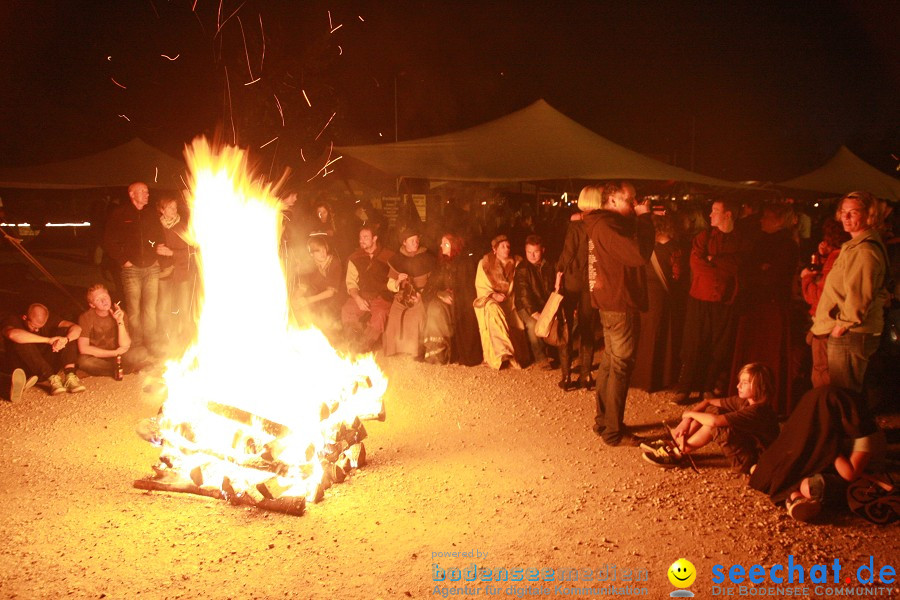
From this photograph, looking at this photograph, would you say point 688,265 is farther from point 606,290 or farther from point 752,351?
point 606,290

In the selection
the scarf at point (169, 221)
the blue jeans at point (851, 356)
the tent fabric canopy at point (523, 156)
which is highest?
the tent fabric canopy at point (523, 156)

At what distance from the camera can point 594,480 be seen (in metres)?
4.55

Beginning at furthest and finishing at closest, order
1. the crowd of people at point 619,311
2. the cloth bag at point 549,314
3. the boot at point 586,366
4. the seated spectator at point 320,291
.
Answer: the seated spectator at point 320,291 → the boot at point 586,366 → the cloth bag at point 549,314 → the crowd of people at point 619,311

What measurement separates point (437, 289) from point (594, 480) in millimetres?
3918

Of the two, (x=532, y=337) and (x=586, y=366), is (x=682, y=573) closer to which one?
(x=586, y=366)

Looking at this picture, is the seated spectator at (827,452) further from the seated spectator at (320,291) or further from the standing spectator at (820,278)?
the seated spectator at (320,291)

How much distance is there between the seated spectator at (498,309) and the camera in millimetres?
7582

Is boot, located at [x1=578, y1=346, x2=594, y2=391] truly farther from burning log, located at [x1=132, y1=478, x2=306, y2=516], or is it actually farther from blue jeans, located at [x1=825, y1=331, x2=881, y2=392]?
burning log, located at [x1=132, y1=478, x2=306, y2=516]

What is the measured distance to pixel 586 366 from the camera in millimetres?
6727

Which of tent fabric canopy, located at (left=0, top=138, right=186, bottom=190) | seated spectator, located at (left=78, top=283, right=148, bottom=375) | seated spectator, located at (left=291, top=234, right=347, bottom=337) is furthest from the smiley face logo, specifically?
tent fabric canopy, located at (left=0, top=138, right=186, bottom=190)

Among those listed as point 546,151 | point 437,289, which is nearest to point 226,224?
point 437,289

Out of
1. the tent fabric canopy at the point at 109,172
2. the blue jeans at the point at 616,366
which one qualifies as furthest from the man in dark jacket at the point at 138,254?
the blue jeans at the point at 616,366

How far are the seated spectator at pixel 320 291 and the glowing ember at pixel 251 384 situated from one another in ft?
5.40

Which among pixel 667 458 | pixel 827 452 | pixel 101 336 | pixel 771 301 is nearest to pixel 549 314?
pixel 771 301
